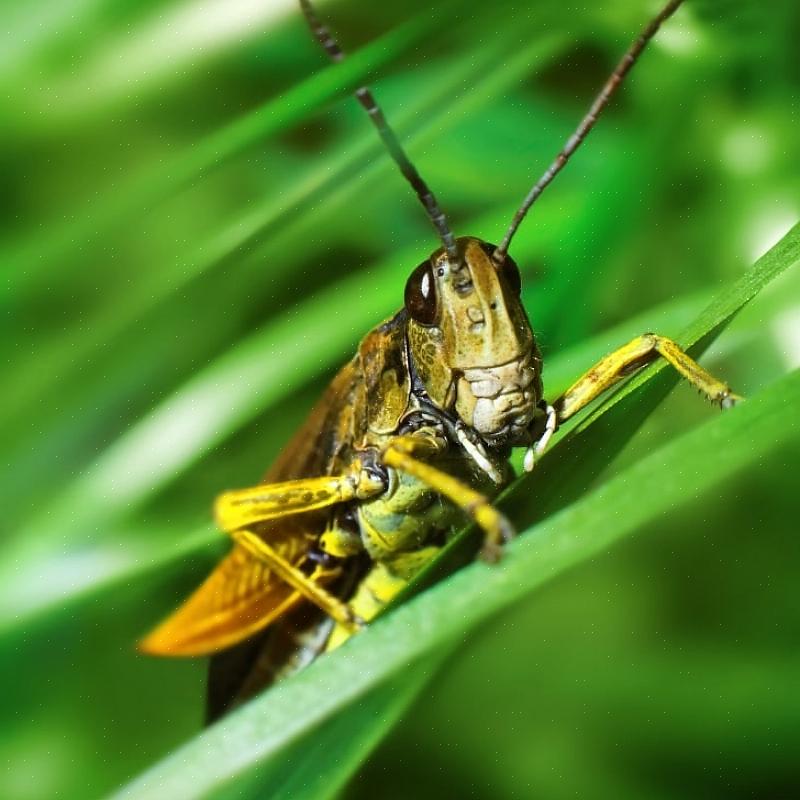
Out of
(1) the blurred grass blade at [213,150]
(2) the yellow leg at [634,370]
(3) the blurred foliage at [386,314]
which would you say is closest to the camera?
(2) the yellow leg at [634,370]

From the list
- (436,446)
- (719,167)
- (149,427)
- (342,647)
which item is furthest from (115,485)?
(719,167)

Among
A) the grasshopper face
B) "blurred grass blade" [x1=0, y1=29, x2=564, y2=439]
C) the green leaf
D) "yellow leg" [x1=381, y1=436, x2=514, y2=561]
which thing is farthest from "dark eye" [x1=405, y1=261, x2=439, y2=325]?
the green leaf

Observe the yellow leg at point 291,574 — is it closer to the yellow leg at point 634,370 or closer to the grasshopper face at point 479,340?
the grasshopper face at point 479,340

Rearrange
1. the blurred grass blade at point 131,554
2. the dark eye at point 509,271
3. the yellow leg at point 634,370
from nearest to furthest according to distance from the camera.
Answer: the yellow leg at point 634,370 → the dark eye at point 509,271 → the blurred grass blade at point 131,554

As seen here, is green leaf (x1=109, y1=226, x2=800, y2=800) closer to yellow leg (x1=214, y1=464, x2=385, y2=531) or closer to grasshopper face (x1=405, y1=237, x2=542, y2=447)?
grasshopper face (x1=405, y1=237, x2=542, y2=447)

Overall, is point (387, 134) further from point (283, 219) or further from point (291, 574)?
point (291, 574)

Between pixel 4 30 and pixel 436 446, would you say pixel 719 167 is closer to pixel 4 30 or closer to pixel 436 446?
pixel 436 446

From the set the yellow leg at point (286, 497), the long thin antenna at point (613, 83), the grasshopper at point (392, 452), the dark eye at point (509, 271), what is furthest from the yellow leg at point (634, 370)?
the yellow leg at point (286, 497)
